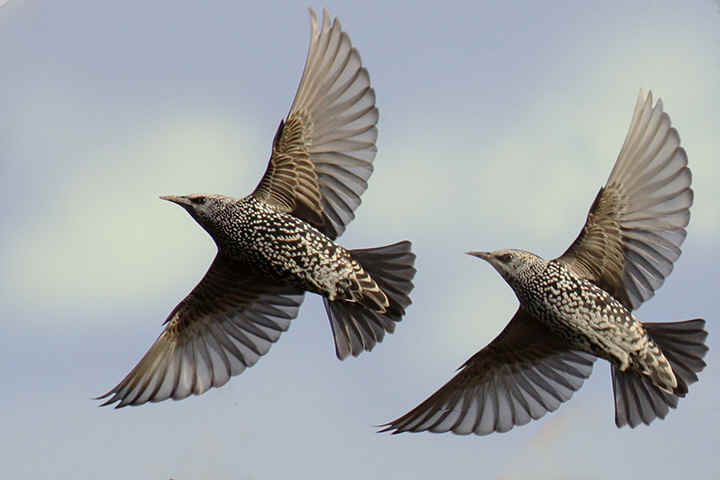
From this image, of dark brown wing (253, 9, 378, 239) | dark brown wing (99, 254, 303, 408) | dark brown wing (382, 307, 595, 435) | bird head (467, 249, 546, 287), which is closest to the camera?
bird head (467, 249, 546, 287)

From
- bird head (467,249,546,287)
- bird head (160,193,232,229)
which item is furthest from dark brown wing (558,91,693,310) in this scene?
bird head (160,193,232,229)

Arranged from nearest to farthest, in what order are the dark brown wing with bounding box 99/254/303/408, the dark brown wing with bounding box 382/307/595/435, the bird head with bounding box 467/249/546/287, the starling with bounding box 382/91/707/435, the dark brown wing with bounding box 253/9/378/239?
the starling with bounding box 382/91/707/435 → the bird head with bounding box 467/249/546/287 → the dark brown wing with bounding box 253/9/378/239 → the dark brown wing with bounding box 382/307/595/435 → the dark brown wing with bounding box 99/254/303/408

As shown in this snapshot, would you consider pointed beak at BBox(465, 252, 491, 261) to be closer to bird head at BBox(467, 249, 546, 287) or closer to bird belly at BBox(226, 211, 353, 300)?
bird head at BBox(467, 249, 546, 287)

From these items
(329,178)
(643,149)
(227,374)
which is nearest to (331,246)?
(329,178)

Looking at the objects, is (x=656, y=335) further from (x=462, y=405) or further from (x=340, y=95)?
(x=340, y=95)

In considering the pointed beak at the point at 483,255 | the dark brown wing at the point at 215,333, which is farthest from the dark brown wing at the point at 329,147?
the pointed beak at the point at 483,255

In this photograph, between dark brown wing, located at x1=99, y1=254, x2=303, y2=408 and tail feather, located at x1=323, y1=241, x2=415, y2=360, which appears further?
dark brown wing, located at x1=99, y1=254, x2=303, y2=408

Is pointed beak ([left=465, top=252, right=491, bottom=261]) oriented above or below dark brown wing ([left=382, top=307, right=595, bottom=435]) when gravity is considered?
above

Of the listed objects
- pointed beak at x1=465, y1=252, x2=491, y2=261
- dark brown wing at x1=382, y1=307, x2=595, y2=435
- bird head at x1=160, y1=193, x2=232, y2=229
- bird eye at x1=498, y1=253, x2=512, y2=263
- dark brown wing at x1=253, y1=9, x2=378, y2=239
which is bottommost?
dark brown wing at x1=382, y1=307, x2=595, y2=435
